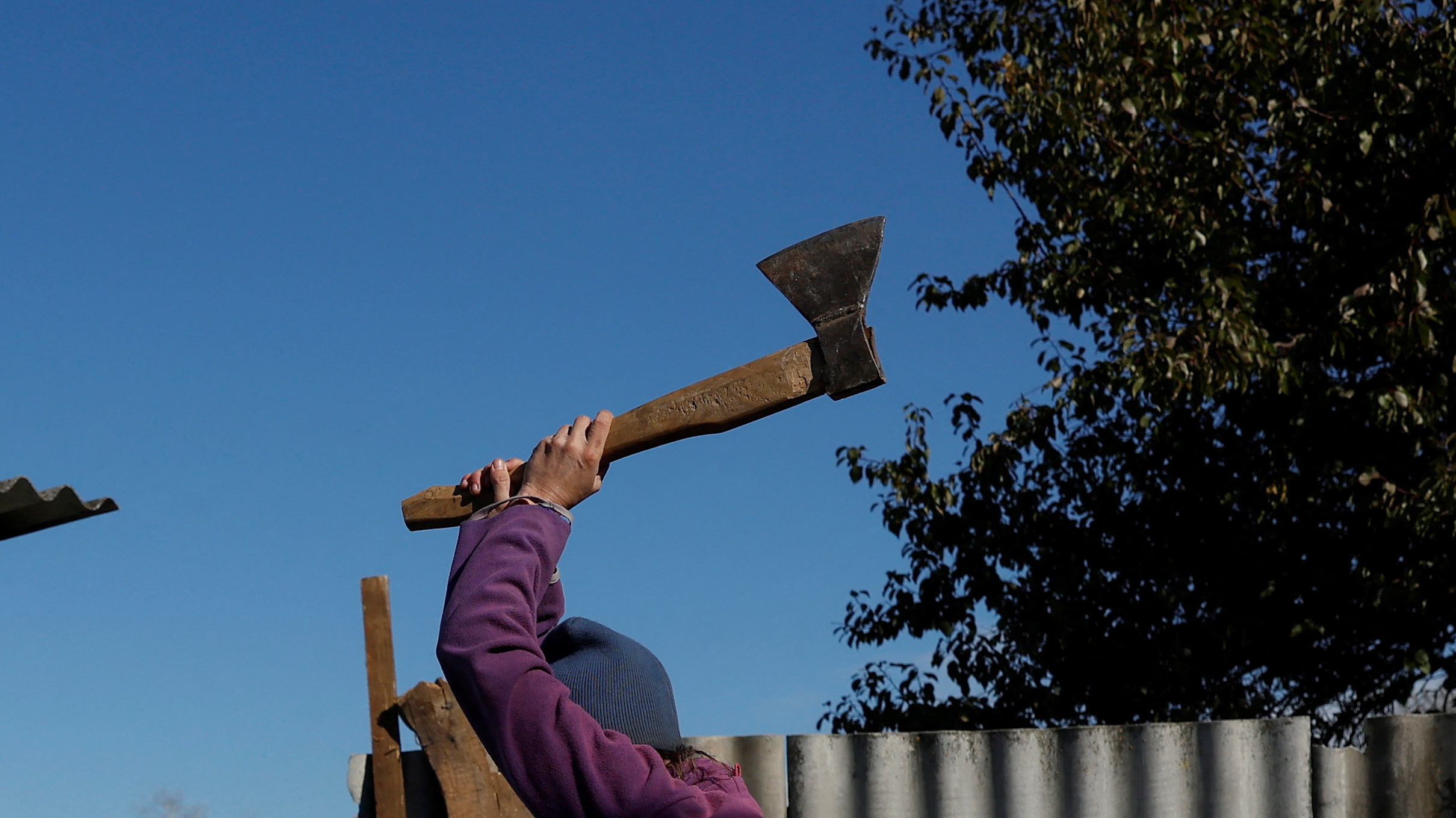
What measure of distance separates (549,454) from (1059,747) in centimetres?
315

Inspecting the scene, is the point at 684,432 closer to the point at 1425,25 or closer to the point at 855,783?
the point at 855,783

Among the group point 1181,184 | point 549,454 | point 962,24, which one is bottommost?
point 549,454

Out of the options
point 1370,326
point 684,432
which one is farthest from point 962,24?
point 684,432

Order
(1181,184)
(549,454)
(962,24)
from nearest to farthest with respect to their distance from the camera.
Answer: (549,454)
(1181,184)
(962,24)

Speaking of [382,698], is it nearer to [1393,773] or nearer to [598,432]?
[598,432]

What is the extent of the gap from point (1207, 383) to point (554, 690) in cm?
618

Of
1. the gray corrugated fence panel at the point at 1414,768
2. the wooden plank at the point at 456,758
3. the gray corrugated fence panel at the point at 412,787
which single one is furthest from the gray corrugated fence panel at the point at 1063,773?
the gray corrugated fence panel at the point at 412,787

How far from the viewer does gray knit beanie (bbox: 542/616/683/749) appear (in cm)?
219

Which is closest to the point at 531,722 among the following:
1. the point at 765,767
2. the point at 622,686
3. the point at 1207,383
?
the point at 622,686

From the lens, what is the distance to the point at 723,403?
2.65m

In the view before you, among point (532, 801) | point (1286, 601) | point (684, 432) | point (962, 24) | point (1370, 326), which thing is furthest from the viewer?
point (962, 24)

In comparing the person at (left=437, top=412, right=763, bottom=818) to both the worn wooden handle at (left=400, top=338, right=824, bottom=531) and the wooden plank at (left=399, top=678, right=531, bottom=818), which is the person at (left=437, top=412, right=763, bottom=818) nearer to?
the worn wooden handle at (left=400, top=338, right=824, bottom=531)

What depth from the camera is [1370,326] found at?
746 cm

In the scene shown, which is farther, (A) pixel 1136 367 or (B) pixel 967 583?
(B) pixel 967 583
